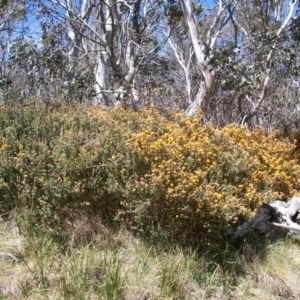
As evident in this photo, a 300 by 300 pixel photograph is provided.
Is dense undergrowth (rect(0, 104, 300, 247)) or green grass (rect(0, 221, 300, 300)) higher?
dense undergrowth (rect(0, 104, 300, 247))

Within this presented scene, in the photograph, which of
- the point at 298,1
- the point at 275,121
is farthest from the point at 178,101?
the point at 298,1

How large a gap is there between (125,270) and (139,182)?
0.78m

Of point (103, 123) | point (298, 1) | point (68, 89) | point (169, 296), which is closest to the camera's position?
point (169, 296)

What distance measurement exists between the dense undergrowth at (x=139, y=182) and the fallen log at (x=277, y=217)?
0.22 m

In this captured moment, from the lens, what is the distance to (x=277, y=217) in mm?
4379

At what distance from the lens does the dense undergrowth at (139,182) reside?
3.51 m

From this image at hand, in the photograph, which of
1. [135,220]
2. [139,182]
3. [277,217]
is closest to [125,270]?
[135,220]

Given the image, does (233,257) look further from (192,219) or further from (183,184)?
(183,184)

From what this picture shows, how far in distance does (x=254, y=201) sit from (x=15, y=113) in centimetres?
294

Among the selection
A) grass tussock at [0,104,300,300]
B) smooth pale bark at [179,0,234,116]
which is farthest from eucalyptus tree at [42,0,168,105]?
grass tussock at [0,104,300,300]

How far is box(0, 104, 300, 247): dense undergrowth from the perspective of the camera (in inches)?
138

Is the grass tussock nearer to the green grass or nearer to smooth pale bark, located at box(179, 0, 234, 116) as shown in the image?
the green grass

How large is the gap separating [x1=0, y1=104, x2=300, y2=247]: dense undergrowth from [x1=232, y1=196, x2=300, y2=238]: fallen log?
223mm

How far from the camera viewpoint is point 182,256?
3613 millimetres
